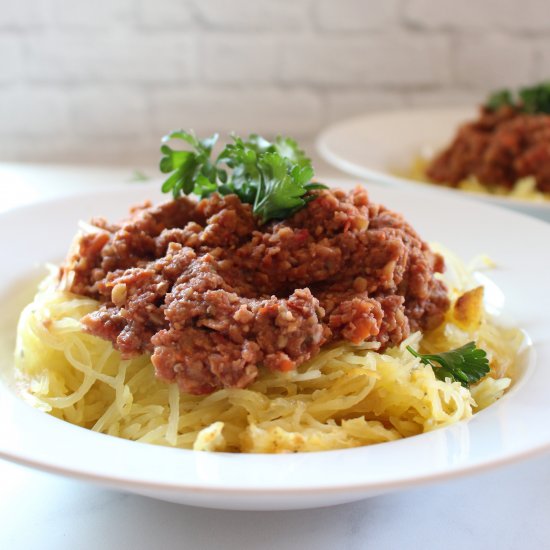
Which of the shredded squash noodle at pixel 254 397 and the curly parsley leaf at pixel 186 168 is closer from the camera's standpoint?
the shredded squash noodle at pixel 254 397

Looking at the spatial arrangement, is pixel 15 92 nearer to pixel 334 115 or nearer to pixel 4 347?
pixel 334 115

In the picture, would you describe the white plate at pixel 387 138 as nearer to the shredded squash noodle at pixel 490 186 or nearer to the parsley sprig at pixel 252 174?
the shredded squash noodle at pixel 490 186

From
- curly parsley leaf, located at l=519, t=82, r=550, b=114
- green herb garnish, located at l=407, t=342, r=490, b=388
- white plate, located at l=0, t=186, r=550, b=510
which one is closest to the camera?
white plate, located at l=0, t=186, r=550, b=510

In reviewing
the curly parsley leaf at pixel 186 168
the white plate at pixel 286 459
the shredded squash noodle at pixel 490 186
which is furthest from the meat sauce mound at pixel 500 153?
the curly parsley leaf at pixel 186 168

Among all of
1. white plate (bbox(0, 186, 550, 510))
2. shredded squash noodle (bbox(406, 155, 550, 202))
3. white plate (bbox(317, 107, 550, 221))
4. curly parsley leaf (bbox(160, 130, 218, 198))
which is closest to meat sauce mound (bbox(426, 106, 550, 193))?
shredded squash noodle (bbox(406, 155, 550, 202))

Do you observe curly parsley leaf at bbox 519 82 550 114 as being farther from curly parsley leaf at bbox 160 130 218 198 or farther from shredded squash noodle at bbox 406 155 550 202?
curly parsley leaf at bbox 160 130 218 198

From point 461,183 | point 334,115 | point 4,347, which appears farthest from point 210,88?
point 4,347
